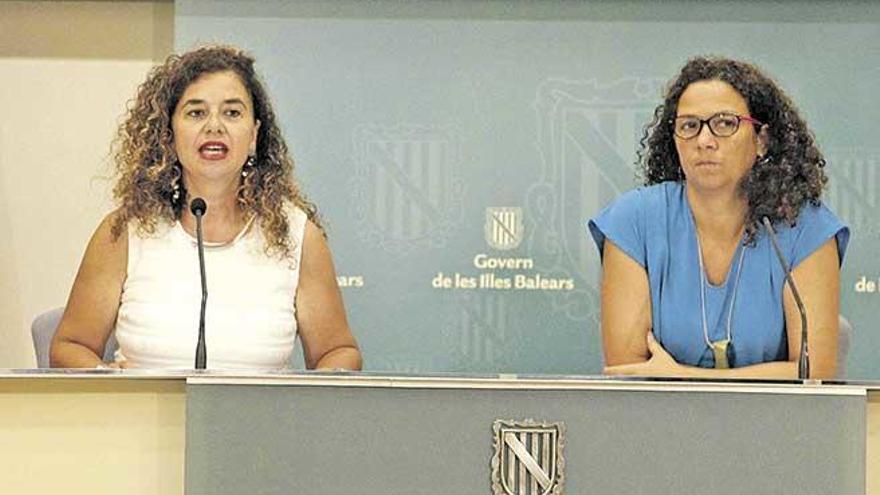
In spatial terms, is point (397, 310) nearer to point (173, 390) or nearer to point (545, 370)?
point (545, 370)

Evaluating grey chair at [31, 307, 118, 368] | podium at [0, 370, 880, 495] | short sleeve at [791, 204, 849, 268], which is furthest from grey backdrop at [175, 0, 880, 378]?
podium at [0, 370, 880, 495]

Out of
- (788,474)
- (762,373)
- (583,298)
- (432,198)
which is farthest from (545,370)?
(788,474)

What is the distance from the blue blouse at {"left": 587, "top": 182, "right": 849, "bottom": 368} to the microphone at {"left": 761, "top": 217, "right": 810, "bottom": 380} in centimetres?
2

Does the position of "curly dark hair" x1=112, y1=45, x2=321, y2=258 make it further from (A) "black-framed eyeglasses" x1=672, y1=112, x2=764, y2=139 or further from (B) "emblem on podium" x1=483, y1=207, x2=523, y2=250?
(A) "black-framed eyeglasses" x1=672, y1=112, x2=764, y2=139

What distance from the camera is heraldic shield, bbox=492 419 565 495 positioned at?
263 cm

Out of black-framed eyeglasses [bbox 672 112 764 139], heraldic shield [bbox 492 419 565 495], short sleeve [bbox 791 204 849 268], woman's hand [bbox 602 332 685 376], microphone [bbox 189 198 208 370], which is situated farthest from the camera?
black-framed eyeglasses [bbox 672 112 764 139]

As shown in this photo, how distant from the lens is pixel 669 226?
360 cm

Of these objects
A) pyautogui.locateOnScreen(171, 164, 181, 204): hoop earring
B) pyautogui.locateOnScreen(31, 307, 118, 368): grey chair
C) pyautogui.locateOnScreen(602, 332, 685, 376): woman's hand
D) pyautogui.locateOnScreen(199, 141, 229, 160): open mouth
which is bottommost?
pyautogui.locateOnScreen(602, 332, 685, 376): woman's hand

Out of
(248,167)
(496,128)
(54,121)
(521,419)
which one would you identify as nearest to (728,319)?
(496,128)

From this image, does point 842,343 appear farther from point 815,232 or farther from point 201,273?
point 201,273

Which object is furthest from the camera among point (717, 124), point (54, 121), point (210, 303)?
point (54, 121)

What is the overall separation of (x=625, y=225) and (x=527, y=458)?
46.6 inches

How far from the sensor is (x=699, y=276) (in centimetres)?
358

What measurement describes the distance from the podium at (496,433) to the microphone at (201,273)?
475 millimetres
